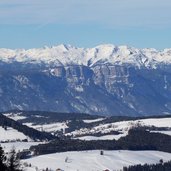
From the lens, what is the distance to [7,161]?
129000 mm
